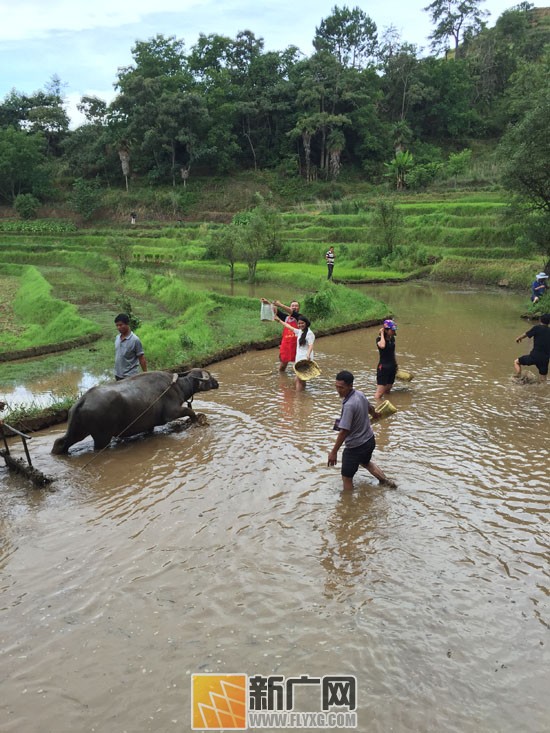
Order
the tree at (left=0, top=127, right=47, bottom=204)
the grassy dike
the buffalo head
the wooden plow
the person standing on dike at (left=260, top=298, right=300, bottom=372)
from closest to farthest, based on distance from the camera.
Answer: the wooden plow, the buffalo head, the person standing on dike at (left=260, top=298, right=300, bottom=372), the grassy dike, the tree at (left=0, top=127, right=47, bottom=204)

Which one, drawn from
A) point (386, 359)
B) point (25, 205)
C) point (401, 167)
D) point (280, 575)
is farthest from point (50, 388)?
point (25, 205)

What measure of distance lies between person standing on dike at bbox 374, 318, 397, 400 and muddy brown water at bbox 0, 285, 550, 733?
3.58 feet

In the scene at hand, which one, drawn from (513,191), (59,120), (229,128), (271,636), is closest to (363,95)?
(229,128)

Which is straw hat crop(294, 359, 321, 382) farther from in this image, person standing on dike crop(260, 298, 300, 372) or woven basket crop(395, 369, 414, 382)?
woven basket crop(395, 369, 414, 382)

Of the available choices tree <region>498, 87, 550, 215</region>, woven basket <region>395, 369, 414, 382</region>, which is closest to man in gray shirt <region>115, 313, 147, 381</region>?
woven basket <region>395, 369, 414, 382</region>

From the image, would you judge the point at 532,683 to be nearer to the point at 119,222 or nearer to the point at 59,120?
the point at 119,222

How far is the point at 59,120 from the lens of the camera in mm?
63938

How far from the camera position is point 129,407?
7.85 m

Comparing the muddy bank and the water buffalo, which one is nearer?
the water buffalo

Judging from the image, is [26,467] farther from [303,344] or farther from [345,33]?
[345,33]

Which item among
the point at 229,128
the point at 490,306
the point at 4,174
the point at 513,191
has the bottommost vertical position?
the point at 490,306

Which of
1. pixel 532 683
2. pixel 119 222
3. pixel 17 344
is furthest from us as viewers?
pixel 119 222

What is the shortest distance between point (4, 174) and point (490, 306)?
5081 cm

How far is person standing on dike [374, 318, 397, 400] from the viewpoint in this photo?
9.26m
